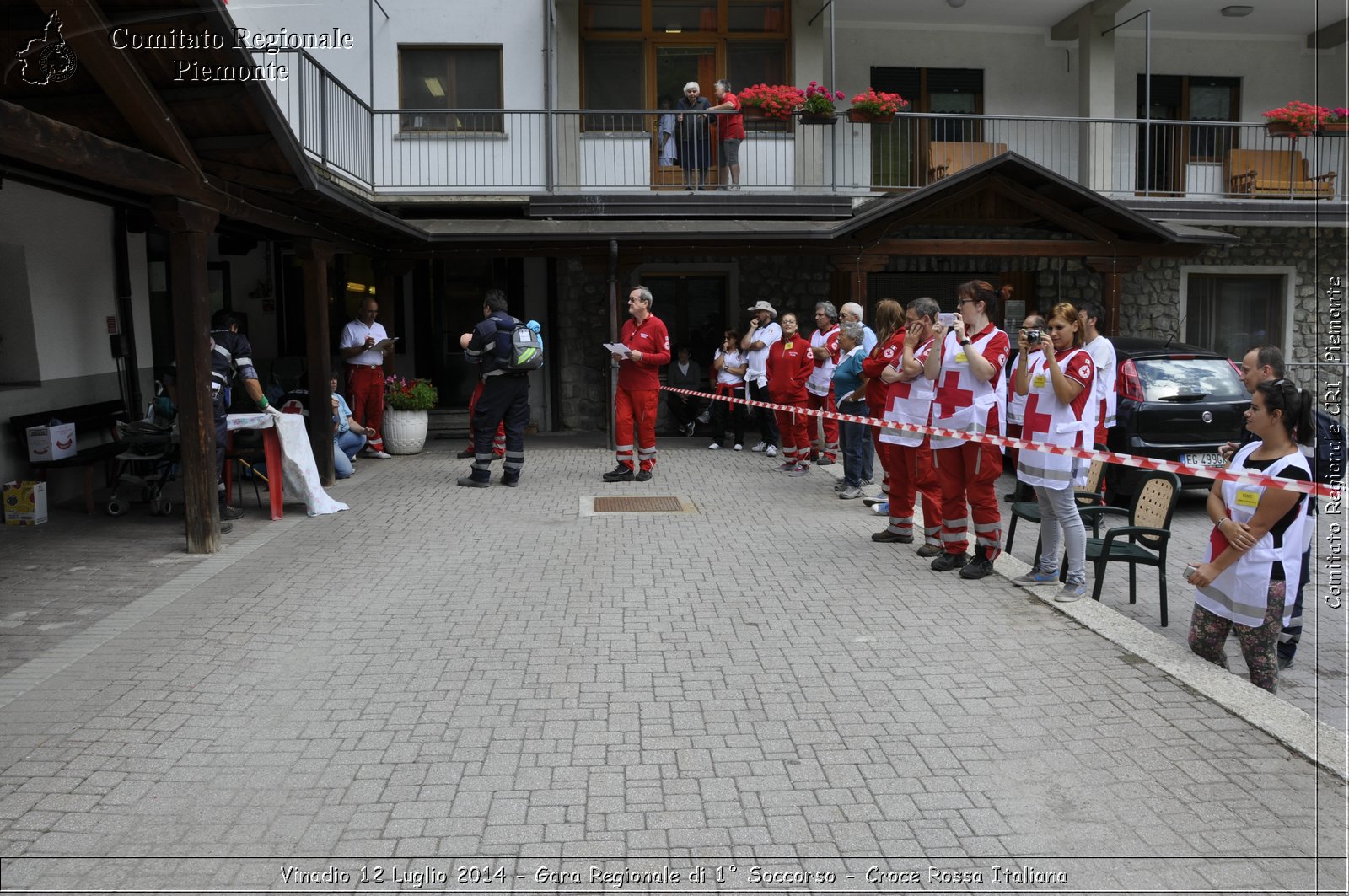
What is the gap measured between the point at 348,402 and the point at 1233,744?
12.7m

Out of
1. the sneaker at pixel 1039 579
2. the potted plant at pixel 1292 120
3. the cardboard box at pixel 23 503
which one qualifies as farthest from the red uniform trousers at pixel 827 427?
the potted plant at pixel 1292 120

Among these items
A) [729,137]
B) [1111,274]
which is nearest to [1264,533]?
[1111,274]

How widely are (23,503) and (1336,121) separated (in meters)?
20.1

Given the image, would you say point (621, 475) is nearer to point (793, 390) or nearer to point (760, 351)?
point (793, 390)

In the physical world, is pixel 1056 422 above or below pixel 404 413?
above

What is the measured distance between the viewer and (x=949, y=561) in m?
7.84

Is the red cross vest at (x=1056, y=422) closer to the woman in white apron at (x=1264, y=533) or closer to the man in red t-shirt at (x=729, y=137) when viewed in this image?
the woman in white apron at (x=1264, y=533)

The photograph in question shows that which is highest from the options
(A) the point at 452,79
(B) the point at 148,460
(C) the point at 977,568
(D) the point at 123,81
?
(A) the point at 452,79

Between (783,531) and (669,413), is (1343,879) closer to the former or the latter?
(783,531)

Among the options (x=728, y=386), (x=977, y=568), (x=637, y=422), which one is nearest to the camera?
(x=977, y=568)

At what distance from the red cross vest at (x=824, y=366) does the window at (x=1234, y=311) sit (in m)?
10.3

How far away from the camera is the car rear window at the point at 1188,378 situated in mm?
11203

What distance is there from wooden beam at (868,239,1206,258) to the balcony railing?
1.64 meters

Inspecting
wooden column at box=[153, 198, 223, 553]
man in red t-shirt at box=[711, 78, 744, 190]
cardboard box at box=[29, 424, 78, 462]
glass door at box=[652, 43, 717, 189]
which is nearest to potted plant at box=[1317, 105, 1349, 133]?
man in red t-shirt at box=[711, 78, 744, 190]
